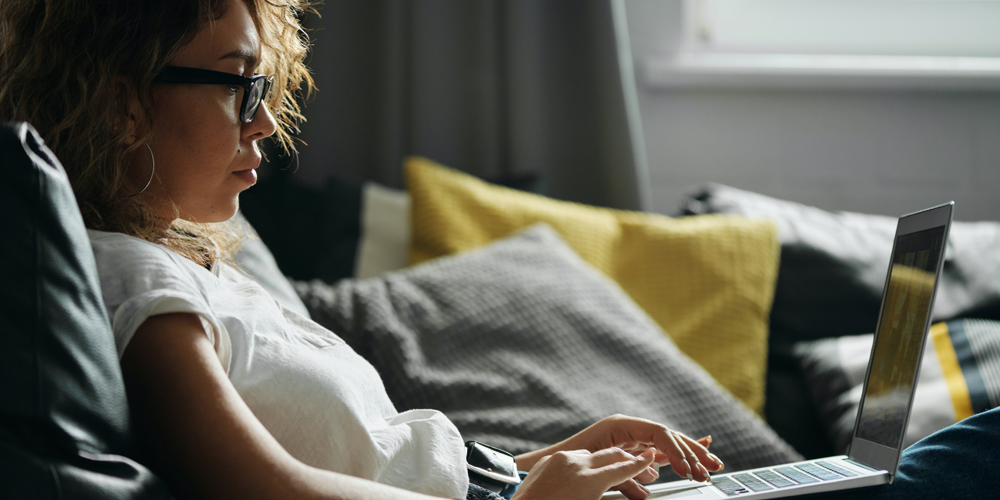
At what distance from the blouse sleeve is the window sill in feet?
5.45

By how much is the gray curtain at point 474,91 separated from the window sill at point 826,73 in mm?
150

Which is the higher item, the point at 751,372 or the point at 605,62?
the point at 605,62

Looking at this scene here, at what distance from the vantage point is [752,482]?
69cm

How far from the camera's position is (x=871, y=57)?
2.09 meters

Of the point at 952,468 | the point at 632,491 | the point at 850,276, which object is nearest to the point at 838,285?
the point at 850,276

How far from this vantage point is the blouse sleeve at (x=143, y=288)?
0.52 m

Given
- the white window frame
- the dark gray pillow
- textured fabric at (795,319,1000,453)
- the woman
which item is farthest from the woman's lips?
the white window frame

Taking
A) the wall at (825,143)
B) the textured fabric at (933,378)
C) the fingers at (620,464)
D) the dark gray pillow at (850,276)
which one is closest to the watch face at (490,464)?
the fingers at (620,464)

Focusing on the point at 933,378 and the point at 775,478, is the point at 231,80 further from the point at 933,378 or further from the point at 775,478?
the point at 933,378

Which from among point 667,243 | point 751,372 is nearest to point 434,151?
point 667,243

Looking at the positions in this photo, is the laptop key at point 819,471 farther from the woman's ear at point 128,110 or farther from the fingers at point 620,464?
the woman's ear at point 128,110

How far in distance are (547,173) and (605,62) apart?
316mm

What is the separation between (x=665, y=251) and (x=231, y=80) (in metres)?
1.09

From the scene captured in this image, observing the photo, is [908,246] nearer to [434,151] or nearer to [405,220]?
[405,220]
